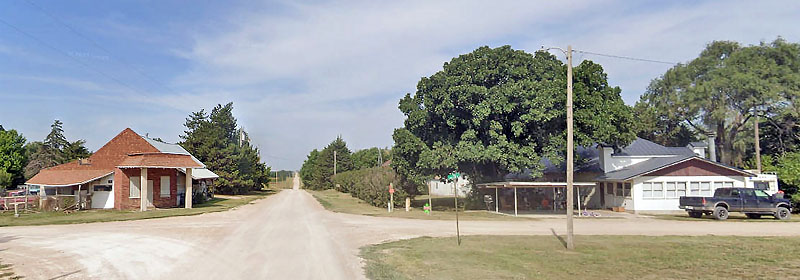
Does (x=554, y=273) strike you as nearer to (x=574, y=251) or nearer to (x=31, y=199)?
(x=574, y=251)

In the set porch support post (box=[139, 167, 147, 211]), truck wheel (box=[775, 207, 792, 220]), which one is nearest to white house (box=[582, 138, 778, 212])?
truck wheel (box=[775, 207, 792, 220])

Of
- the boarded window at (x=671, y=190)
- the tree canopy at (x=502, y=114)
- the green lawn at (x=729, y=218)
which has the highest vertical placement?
the tree canopy at (x=502, y=114)

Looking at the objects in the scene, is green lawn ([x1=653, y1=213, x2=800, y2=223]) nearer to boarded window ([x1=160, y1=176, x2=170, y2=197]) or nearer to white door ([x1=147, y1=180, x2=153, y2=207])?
boarded window ([x1=160, y1=176, x2=170, y2=197])

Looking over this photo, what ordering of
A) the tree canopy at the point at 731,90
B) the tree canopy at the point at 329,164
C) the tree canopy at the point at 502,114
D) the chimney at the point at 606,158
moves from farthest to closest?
the tree canopy at the point at 329,164
the tree canopy at the point at 731,90
the chimney at the point at 606,158
the tree canopy at the point at 502,114

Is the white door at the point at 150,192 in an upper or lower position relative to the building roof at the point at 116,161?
lower

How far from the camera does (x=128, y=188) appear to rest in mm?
33406

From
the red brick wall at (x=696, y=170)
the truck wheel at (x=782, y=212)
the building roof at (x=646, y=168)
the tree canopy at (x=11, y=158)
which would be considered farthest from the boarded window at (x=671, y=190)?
the tree canopy at (x=11, y=158)

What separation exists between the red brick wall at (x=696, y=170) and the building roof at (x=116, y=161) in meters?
31.6

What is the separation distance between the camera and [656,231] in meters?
20.8

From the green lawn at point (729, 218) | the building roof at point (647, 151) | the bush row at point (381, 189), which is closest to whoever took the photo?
the green lawn at point (729, 218)

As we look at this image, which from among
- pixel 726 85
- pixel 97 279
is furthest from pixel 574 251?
pixel 726 85

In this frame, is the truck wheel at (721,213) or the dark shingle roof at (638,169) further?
the dark shingle roof at (638,169)

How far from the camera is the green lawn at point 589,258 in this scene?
1134cm

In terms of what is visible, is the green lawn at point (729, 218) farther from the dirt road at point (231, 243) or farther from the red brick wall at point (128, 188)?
the red brick wall at point (128, 188)
